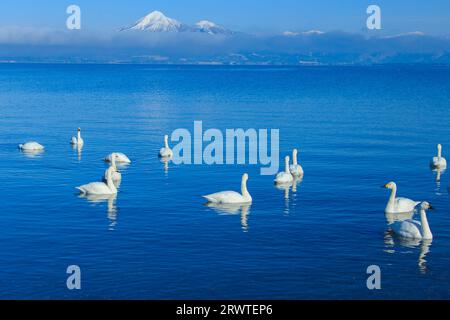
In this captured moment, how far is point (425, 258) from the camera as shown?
1086 inches

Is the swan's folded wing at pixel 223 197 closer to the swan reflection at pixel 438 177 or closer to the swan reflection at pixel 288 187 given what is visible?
the swan reflection at pixel 288 187

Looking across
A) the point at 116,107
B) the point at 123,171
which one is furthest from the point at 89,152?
the point at 116,107

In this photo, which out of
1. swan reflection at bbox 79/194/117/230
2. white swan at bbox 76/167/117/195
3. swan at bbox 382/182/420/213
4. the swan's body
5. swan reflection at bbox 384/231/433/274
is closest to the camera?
swan reflection at bbox 384/231/433/274

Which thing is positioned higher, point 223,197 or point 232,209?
point 223,197

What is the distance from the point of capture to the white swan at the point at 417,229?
2978cm

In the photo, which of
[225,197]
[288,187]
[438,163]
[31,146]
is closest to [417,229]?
[225,197]

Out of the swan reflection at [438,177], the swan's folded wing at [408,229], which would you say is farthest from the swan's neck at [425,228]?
the swan reflection at [438,177]

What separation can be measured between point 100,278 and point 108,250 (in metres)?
3.30

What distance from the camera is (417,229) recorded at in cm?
2991

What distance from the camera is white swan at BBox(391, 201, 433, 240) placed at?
97.7 feet

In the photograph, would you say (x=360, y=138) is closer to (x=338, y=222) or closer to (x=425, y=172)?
(x=425, y=172)

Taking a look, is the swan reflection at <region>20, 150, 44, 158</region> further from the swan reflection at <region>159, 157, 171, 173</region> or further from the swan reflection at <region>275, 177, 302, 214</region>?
the swan reflection at <region>275, 177, 302, 214</region>

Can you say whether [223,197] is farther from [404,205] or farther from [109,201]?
[404,205]

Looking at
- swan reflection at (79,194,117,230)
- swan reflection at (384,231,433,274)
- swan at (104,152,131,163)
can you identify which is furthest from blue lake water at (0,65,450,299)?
swan at (104,152,131,163)
